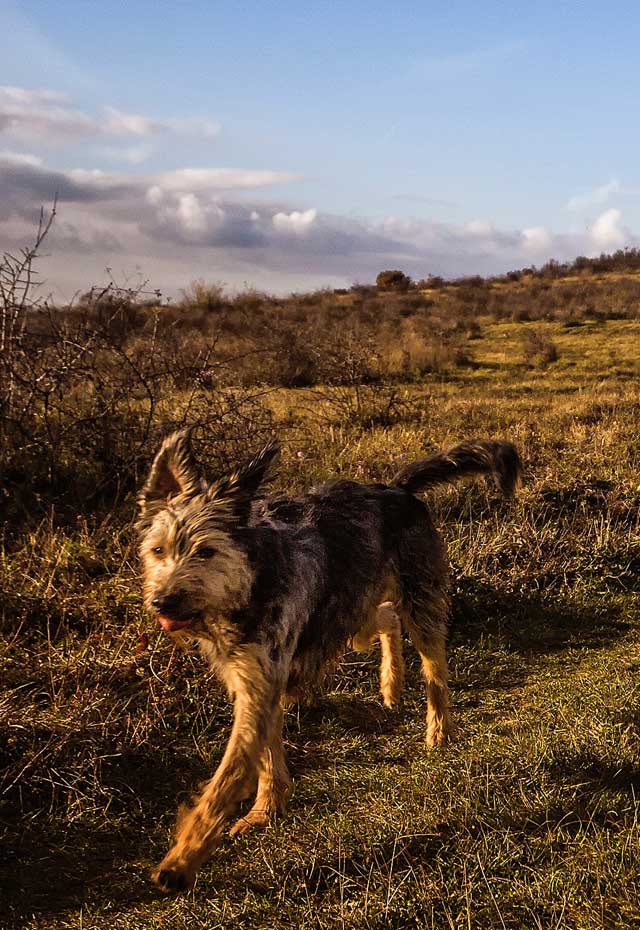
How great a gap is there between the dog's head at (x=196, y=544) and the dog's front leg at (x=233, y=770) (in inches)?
10.7

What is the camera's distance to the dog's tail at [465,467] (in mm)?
5098

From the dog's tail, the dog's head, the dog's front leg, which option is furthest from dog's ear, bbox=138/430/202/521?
the dog's tail

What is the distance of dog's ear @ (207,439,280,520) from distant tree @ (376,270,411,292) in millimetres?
48093

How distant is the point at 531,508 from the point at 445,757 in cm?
367

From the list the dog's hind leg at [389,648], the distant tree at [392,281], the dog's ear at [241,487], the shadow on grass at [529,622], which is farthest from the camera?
the distant tree at [392,281]

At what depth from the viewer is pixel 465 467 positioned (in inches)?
201

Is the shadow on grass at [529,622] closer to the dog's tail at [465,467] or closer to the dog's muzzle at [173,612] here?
the dog's tail at [465,467]

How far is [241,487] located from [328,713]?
6.86 feet

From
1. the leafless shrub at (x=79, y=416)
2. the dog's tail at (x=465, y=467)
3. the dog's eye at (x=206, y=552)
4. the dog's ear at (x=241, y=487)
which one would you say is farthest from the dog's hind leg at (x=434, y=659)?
the leafless shrub at (x=79, y=416)

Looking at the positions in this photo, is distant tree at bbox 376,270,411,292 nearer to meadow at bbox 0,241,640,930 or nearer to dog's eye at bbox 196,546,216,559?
meadow at bbox 0,241,640,930

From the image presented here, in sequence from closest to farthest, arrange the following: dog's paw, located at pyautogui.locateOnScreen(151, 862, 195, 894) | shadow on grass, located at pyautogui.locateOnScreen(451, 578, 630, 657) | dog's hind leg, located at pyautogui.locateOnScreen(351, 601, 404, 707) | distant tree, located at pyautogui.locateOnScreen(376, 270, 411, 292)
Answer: dog's paw, located at pyautogui.locateOnScreen(151, 862, 195, 894), dog's hind leg, located at pyautogui.locateOnScreen(351, 601, 404, 707), shadow on grass, located at pyautogui.locateOnScreen(451, 578, 630, 657), distant tree, located at pyautogui.locateOnScreen(376, 270, 411, 292)

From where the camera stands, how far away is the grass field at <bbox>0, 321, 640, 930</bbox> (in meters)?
3.32

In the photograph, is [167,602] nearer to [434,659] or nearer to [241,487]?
[241,487]

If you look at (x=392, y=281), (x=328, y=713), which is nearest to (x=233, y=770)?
(x=328, y=713)
